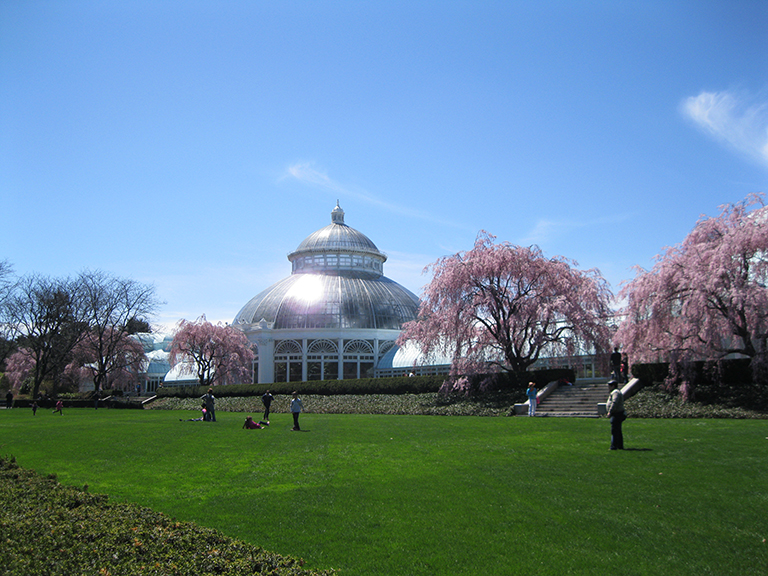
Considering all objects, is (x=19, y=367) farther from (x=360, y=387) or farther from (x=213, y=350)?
(x=360, y=387)

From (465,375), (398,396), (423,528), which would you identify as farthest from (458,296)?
(423,528)

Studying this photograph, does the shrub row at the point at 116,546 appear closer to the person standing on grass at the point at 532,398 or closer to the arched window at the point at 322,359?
the person standing on grass at the point at 532,398

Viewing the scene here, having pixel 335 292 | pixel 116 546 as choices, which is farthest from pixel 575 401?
pixel 335 292

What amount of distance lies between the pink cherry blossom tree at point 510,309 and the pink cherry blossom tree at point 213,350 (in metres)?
24.8

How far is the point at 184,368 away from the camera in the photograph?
5628cm

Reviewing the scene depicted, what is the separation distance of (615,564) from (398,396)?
2912cm

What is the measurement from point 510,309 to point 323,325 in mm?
28680

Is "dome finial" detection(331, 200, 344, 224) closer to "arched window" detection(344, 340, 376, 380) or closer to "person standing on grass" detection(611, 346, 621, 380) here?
"arched window" detection(344, 340, 376, 380)

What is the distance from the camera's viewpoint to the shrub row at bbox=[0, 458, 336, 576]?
5.58m

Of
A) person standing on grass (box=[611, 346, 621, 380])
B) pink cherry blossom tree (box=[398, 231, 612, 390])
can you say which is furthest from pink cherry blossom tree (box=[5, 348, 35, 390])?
person standing on grass (box=[611, 346, 621, 380])

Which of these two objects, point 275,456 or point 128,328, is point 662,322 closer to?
point 275,456

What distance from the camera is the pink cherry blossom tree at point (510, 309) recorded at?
2950 cm

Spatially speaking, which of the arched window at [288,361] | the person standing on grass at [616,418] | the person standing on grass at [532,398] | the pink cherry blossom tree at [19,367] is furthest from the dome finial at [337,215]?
the person standing on grass at [616,418]

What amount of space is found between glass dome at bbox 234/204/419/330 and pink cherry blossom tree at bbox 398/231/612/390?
25.6 metres
